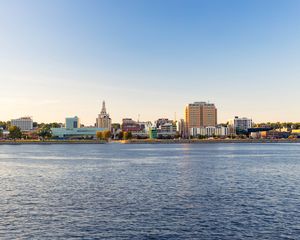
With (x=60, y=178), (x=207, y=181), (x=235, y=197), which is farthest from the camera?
(x=60, y=178)

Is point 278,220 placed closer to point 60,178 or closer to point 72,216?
point 72,216

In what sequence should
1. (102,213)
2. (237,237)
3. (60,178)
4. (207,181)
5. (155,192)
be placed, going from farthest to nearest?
(60,178)
(207,181)
(155,192)
(102,213)
(237,237)

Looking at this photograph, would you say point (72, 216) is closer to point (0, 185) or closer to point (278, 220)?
point (278, 220)

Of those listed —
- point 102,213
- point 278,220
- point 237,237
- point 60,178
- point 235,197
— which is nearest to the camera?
point 237,237

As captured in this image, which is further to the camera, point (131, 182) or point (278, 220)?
point (131, 182)

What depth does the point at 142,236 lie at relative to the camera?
3169cm

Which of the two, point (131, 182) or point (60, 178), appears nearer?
point (131, 182)

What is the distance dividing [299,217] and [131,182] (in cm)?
3059

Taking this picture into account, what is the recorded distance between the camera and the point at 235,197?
48.8 metres

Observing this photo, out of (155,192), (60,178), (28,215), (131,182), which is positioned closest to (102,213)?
(28,215)

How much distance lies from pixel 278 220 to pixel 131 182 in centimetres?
3024

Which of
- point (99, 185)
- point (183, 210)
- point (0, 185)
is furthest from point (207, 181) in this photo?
point (0, 185)

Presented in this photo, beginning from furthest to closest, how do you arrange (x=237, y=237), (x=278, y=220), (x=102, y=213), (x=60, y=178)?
(x=60, y=178) → (x=102, y=213) → (x=278, y=220) → (x=237, y=237)

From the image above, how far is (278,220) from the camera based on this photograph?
1453 inches
